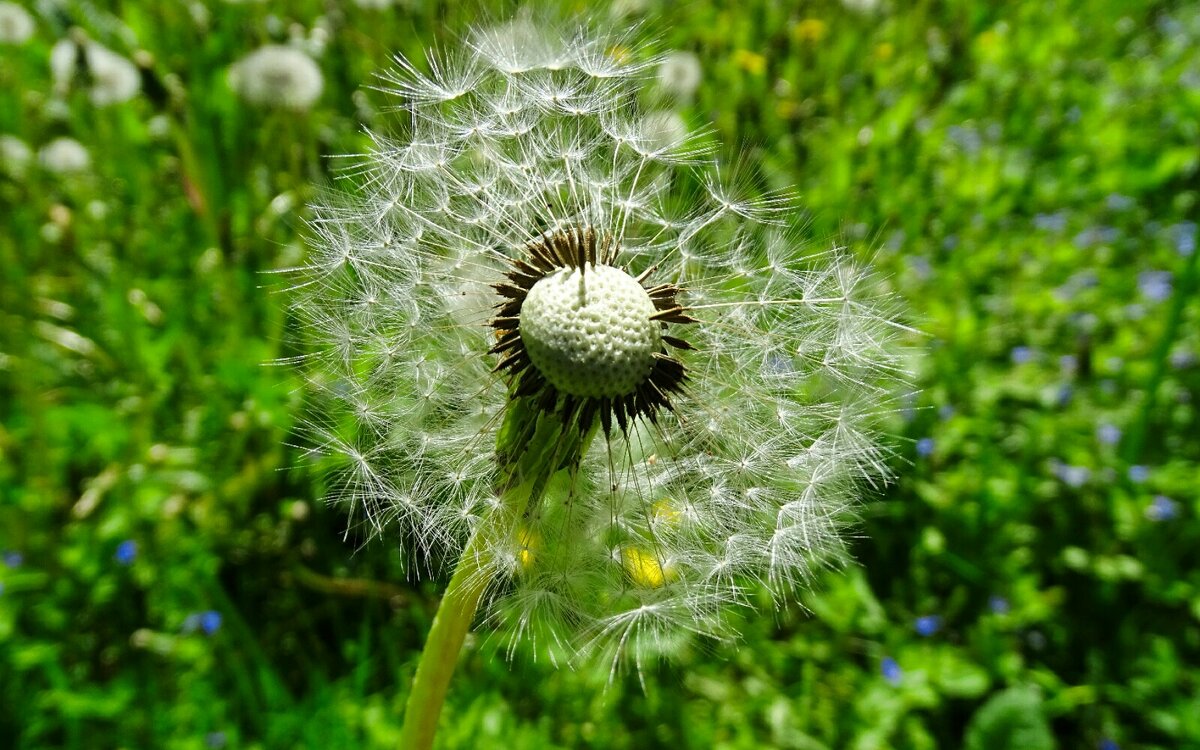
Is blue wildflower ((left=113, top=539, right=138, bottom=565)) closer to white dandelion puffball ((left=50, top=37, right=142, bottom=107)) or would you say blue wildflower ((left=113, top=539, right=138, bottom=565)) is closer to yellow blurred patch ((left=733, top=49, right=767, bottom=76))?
white dandelion puffball ((left=50, top=37, right=142, bottom=107))

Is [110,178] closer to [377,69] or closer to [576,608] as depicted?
[377,69]

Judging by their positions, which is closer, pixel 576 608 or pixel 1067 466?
pixel 576 608

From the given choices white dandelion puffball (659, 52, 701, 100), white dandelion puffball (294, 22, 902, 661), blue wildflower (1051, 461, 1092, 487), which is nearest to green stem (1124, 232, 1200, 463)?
blue wildflower (1051, 461, 1092, 487)

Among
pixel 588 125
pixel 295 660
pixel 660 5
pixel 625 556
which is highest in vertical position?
pixel 660 5

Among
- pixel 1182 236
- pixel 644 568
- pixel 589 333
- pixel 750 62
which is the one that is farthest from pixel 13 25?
pixel 1182 236

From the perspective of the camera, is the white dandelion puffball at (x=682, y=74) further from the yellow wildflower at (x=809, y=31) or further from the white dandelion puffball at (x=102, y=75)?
the white dandelion puffball at (x=102, y=75)

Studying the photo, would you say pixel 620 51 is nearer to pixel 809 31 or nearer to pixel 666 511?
pixel 666 511

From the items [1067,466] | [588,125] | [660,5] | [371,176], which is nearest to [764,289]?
[588,125]
